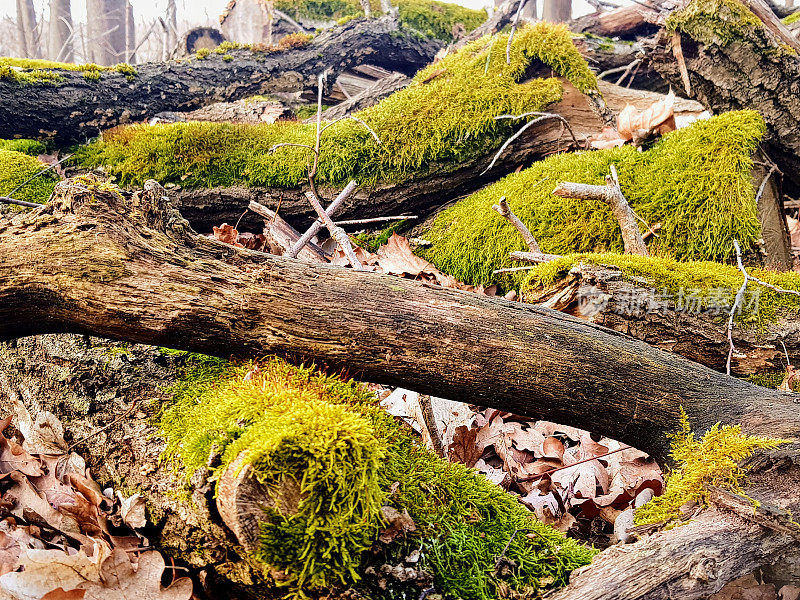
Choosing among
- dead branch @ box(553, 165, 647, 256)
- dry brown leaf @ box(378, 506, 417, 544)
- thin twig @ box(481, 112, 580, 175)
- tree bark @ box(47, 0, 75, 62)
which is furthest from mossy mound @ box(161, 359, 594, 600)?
tree bark @ box(47, 0, 75, 62)

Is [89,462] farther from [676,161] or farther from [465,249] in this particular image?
[676,161]

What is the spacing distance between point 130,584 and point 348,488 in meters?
0.82

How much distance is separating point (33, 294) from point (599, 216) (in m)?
3.70

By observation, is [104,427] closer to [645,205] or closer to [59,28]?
[645,205]

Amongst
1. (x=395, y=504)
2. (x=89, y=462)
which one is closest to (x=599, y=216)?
(x=395, y=504)

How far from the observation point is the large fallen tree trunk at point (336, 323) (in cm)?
206

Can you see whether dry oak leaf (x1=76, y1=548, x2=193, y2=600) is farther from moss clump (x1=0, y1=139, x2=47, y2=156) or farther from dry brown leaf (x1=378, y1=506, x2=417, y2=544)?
moss clump (x1=0, y1=139, x2=47, y2=156)

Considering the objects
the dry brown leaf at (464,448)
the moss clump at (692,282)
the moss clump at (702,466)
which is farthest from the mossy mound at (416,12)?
the moss clump at (702,466)

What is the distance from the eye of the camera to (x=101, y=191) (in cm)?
210

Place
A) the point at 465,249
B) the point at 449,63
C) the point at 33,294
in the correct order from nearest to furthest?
the point at 33,294 → the point at 465,249 → the point at 449,63

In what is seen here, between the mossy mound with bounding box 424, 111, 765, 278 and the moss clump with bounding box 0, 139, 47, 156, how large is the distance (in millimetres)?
4122

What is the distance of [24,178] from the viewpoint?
4.77 metres

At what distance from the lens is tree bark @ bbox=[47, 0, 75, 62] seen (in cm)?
1521

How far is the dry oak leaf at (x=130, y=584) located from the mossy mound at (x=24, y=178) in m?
3.84
